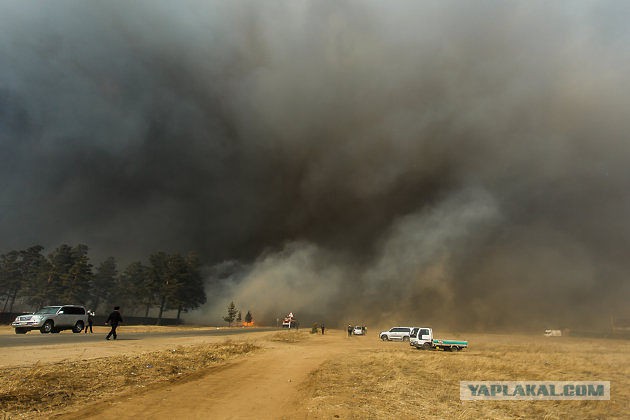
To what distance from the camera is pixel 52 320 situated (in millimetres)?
33406

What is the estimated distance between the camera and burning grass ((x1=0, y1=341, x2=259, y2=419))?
8430 millimetres

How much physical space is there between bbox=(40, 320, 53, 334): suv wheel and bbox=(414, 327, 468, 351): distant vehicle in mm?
34824

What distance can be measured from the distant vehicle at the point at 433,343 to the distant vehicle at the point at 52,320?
33753 mm

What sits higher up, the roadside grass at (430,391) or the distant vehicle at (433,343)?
the distant vehicle at (433,343)

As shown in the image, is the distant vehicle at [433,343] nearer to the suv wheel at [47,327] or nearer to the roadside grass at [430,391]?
the roadside grass at [430,391]

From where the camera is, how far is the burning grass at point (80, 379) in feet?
27.7

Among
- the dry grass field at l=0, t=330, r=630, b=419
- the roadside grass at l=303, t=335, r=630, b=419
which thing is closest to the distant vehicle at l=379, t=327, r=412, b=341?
the roadside grass at l=303, t=335, r=630, b=419

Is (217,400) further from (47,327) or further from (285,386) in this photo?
(47,327)

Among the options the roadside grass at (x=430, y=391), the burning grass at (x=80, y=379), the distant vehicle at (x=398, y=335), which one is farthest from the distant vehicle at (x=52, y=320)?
the distant vehicle at (x=398, y=335)

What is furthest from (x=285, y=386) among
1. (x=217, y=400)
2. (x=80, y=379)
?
(x=80, y=379)

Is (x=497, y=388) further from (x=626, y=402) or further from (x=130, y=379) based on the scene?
(x=130, y=379)

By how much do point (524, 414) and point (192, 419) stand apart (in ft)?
Answer: 34.3

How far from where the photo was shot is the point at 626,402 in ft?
49.5

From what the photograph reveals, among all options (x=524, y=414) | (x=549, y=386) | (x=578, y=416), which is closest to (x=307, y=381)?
(x=524, y=414)
